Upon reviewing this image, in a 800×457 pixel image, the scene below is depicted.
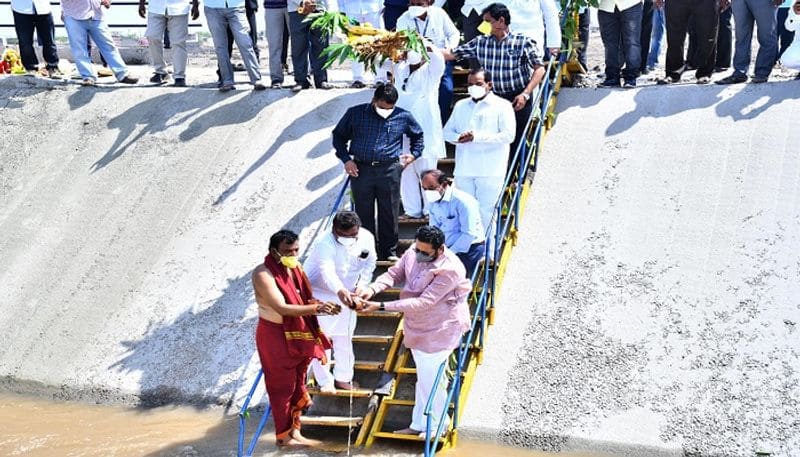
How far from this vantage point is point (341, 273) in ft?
28.2

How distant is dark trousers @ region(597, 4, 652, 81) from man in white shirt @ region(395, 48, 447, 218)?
118 inches

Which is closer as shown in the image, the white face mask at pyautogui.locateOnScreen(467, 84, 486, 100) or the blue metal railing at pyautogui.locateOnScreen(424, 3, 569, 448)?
the blue metal railing at pyautogui.locateOnScreen(424, 3, 569, 448)

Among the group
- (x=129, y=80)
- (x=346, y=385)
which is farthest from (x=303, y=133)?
(x=346, y=385)

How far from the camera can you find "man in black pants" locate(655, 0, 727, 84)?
1216 centimetres

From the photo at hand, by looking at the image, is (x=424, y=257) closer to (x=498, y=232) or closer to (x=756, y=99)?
(x=498, y=232)

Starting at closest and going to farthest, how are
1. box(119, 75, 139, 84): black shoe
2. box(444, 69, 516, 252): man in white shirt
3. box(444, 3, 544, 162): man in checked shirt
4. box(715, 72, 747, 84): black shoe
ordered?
1. box(444, 69, 516, 252): man in white shirt
2. box(444, 3, 544, 162): man in checked shirt
3. box(715, 72, 747, 84): black shoe
4. box(119, 75, 139, 84): black shoe

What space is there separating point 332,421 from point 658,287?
322 centimetres

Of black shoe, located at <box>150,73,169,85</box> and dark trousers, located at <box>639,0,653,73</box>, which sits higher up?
dark trousers, located at <box>639,0,653,73</box>

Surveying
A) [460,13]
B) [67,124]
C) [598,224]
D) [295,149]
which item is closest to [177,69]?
[67,124]

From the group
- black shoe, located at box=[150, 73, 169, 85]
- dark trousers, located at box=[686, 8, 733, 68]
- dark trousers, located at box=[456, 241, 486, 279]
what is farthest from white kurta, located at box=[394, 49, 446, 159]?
black shoe, located at box=[150, 73, 169, 85]

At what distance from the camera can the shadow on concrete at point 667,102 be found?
37.4 ft

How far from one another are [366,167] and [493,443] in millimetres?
2745

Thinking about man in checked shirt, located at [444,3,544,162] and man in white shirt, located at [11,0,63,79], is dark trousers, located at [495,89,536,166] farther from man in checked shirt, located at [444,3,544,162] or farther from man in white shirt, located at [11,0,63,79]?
man in white shirt, located at [11,0,63,79]

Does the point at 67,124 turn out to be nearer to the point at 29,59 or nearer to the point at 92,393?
the point at 29,59
